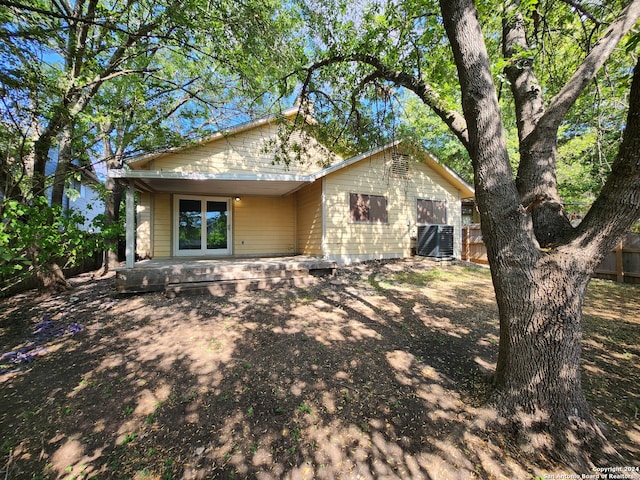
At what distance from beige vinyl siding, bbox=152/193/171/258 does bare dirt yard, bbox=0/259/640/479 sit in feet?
13.1

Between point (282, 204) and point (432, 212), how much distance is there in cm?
602

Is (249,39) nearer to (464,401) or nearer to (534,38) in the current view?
(534,38)

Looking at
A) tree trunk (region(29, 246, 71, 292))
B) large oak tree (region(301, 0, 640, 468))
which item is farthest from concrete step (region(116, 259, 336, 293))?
large oak tree (region(301, 0, 640, 468))

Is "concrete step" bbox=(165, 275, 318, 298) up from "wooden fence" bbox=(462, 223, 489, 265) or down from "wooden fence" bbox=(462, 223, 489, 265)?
down

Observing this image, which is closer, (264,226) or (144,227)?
(144,227)

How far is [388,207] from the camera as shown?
947 centimetres

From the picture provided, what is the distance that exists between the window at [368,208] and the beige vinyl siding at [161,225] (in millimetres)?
6167

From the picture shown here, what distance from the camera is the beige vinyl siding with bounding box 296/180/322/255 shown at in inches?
A: 335

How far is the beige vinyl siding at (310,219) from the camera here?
8508 millimetres

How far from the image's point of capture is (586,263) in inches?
72.9

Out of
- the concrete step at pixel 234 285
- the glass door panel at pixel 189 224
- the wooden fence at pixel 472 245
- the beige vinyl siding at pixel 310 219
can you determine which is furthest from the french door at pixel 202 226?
the wooden fence at pixel 472 245

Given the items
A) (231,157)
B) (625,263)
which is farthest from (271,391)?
(625,263)

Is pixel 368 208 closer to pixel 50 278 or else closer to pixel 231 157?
pixel 231 157

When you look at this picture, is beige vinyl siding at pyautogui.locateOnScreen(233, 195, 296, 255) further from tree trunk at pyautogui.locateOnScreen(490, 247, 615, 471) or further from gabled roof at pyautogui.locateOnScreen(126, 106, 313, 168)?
tree trunk at pyautogui.locateOnScreen(490, 247, 615, 471)
